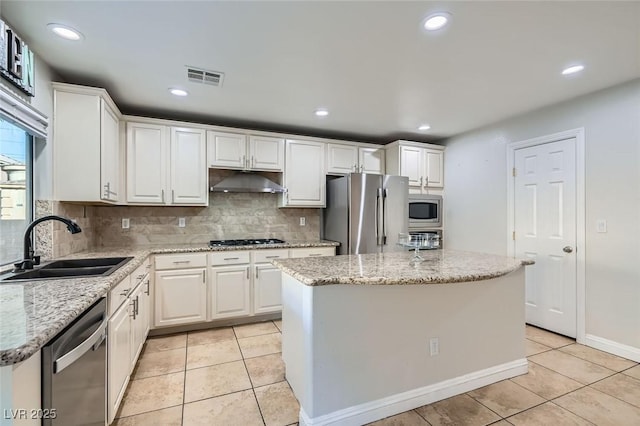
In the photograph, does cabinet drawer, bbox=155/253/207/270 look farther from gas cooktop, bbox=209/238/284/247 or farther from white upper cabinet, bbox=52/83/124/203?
white upper cabinet, bbox=52/83/124/203

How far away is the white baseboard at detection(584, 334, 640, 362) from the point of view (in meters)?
2.57

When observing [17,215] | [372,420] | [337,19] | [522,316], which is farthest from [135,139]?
[522,316]

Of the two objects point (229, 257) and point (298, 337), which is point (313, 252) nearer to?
point (229, 257)

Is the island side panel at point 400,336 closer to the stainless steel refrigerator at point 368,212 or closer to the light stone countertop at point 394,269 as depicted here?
the light stone countertop at point 394,269

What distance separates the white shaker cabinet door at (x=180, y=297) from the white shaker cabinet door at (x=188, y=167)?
2.71ft

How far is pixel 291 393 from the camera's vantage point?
212cm

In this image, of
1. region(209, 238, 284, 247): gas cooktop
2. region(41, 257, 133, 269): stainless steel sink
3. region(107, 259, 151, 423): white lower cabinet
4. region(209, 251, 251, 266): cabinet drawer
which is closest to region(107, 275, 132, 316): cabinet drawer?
region(107, 259, 151, 423): white lower cabinet

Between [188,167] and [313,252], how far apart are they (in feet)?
5.78

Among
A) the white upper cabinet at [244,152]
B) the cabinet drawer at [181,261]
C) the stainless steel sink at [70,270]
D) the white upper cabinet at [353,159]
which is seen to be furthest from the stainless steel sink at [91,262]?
the white upper cabinet at [353,159]

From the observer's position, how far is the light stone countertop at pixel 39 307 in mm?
868

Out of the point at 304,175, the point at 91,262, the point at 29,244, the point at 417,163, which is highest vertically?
the point at 417,163

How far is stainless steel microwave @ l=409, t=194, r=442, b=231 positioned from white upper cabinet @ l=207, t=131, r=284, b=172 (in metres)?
1.91

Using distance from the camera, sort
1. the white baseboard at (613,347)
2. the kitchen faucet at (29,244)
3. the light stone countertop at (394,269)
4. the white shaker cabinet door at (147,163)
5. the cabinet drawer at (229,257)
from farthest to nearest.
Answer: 1. the cabinet drawer at (229,257)
2. the white shaker cabinet door at (147,163)
3. the white baseboard at (613,347)
4. the kitchen faucet at (29,244)
5. the light stone countertop at (394,269)

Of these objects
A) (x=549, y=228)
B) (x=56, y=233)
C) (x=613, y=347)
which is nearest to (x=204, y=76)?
(x=56, y=233)
